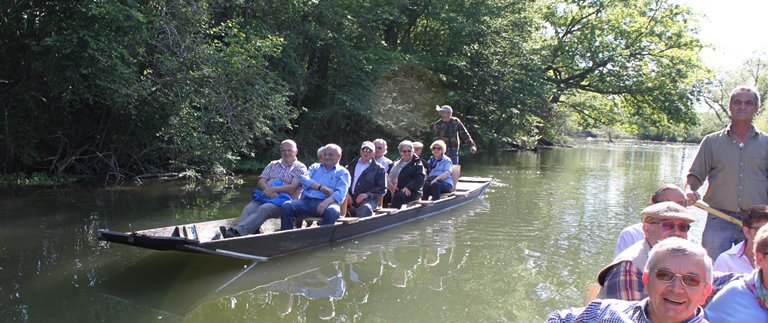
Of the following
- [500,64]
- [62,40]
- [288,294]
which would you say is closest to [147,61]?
[62,40]

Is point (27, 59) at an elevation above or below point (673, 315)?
above

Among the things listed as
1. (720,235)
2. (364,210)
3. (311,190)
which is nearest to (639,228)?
(720,235)

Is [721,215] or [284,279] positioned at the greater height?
[721,215]

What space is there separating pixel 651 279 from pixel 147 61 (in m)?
Answer: 10.0

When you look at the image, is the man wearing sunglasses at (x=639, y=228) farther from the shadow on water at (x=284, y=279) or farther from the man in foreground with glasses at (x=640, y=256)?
the shadow on water at (x=284, y=279)

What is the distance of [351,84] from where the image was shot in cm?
1574

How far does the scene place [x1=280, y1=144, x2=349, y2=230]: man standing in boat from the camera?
621 cm

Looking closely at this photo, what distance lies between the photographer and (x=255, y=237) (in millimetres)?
5379

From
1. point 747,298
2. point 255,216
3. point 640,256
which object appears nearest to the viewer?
point 747,298

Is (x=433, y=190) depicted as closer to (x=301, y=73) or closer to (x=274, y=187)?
(x=274, y=187)

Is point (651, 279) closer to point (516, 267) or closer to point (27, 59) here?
point (516, 267)

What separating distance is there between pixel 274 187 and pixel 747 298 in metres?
4.92

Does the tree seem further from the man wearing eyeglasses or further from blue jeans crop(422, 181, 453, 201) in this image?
the man wearing eyeglasses

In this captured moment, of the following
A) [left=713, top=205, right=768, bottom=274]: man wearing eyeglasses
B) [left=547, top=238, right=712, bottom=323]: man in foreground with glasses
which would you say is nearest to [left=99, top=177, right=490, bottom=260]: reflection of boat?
[left=713, top=205, right=768, bottom=274]: man wearing eyeglasses
